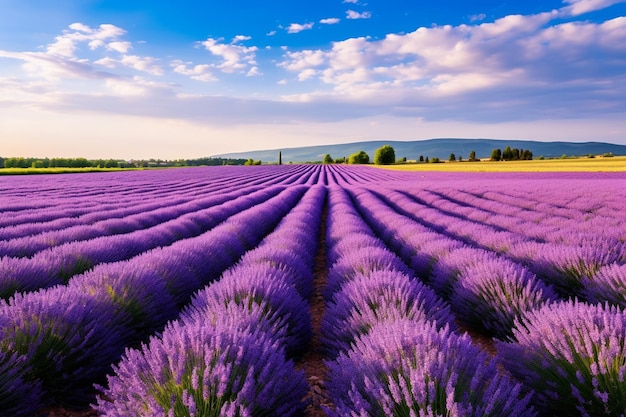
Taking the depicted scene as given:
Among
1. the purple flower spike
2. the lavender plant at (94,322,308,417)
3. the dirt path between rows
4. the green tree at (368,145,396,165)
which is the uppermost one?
the green tree at (368,145,396,165)

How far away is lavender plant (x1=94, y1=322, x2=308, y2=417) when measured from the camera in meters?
1.41

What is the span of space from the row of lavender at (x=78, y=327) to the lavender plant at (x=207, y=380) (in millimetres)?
736

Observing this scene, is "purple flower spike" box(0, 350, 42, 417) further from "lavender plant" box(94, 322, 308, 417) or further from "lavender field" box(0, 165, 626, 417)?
"lavender plant" box(94, 322, 308, 417)

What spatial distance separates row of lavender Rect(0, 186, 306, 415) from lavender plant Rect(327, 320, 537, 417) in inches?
60.4

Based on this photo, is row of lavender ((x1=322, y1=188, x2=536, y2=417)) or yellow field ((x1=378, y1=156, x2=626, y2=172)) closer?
row of lavender ((x1=322, y1=188, x2=536, y2=417))

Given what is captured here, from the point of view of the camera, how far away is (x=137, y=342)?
2.96 metres

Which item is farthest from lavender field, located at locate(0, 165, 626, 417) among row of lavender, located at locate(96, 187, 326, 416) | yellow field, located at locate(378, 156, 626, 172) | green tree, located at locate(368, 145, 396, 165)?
green tree, located at locate(368, 145, 396, 165)

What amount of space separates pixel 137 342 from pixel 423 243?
12.4 ft

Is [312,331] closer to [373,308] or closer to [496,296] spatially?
[373,308]

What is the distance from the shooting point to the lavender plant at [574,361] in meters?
1.64

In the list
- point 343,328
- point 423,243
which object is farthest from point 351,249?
point 343,328

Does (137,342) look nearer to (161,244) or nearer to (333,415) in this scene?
(333,415)

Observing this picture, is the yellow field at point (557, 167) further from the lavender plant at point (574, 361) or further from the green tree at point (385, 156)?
the lavender plant at point (574, 361)

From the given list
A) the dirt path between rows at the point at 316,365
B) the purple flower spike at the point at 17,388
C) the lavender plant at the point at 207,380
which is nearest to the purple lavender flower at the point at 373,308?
the dirt path between rows at the point at 316,365
